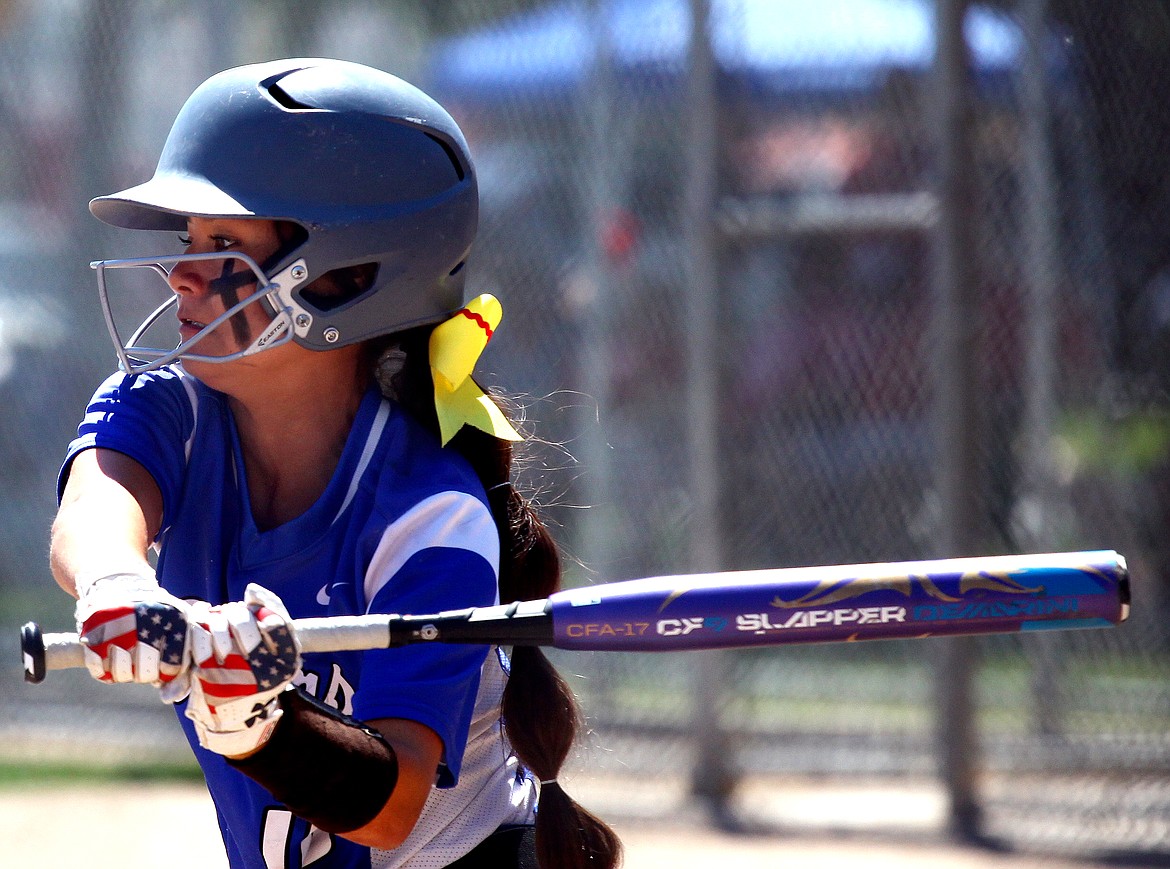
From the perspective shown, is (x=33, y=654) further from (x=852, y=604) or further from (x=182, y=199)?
(x=852, y=604)

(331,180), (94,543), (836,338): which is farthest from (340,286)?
(836,338)

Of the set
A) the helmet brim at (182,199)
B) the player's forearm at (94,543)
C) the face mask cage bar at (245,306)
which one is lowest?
the player's forearm at (94,543)

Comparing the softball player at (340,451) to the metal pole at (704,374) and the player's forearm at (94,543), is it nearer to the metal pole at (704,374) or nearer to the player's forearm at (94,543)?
the player's forearm at (94,543)

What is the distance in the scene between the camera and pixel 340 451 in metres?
2.03

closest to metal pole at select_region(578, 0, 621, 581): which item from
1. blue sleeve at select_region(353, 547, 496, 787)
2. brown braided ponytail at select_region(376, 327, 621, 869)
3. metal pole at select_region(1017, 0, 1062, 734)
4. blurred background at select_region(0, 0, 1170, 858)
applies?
→ blurred background at select_region(0, 0, 1170, 858)

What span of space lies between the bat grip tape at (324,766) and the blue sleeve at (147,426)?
1.66 feet

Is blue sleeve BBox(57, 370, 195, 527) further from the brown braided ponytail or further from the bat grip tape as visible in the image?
the bat grip tape

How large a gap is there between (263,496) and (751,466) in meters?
3.22

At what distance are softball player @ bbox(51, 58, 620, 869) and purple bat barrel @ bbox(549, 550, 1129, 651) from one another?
168mm

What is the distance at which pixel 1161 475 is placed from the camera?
462 centimetres

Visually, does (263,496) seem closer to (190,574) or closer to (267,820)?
(190,574)

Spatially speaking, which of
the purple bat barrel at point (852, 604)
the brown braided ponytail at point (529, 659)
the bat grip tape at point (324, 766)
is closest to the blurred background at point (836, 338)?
the brown braided ponytail at point (529, 659)

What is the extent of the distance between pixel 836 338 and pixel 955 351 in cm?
41

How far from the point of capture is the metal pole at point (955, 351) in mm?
4734
